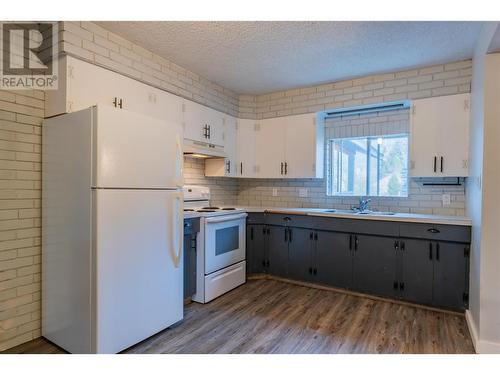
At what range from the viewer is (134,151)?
208cm

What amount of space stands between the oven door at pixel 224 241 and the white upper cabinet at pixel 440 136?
2036 mm

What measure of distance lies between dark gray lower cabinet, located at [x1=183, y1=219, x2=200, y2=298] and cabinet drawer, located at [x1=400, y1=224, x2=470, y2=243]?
6.85 feet

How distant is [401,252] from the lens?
9.57 feet

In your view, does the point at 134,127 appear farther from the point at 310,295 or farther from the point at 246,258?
the point at 310,295

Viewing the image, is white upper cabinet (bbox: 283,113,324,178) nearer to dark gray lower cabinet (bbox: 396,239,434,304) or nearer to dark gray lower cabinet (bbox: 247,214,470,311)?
dark gray lower cabinet (bbox: 247,214,470,311)

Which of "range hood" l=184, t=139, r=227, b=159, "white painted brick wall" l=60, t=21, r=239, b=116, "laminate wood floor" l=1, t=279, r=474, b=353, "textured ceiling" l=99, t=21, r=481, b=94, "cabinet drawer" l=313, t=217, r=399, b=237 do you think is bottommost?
"laminate wood floor" l=1, t=279, r=474, b=353

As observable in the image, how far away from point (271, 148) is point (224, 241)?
151 cm

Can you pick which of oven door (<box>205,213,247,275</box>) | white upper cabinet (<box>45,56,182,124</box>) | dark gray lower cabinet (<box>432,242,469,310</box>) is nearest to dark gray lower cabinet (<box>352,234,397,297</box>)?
dark gray lower cabinet (<box>432,242,469,310</box>)

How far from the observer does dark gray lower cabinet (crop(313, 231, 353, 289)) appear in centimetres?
319

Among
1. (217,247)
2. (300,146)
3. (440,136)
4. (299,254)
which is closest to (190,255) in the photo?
(217,247)

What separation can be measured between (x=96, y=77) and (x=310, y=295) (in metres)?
2.94

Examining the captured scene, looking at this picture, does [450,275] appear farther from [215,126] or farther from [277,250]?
[215,126]

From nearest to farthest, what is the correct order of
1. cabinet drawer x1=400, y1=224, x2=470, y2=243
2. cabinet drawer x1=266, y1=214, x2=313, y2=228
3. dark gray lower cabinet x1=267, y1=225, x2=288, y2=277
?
1. cabinet drawer x1=400, y1=224, x2=470, y2=243
2. cabinet drawer x1=266, y1=214, x2=313, y2=228
3. dark gray lower cabinet x1=267, y1=225, x2=288, y2=277
